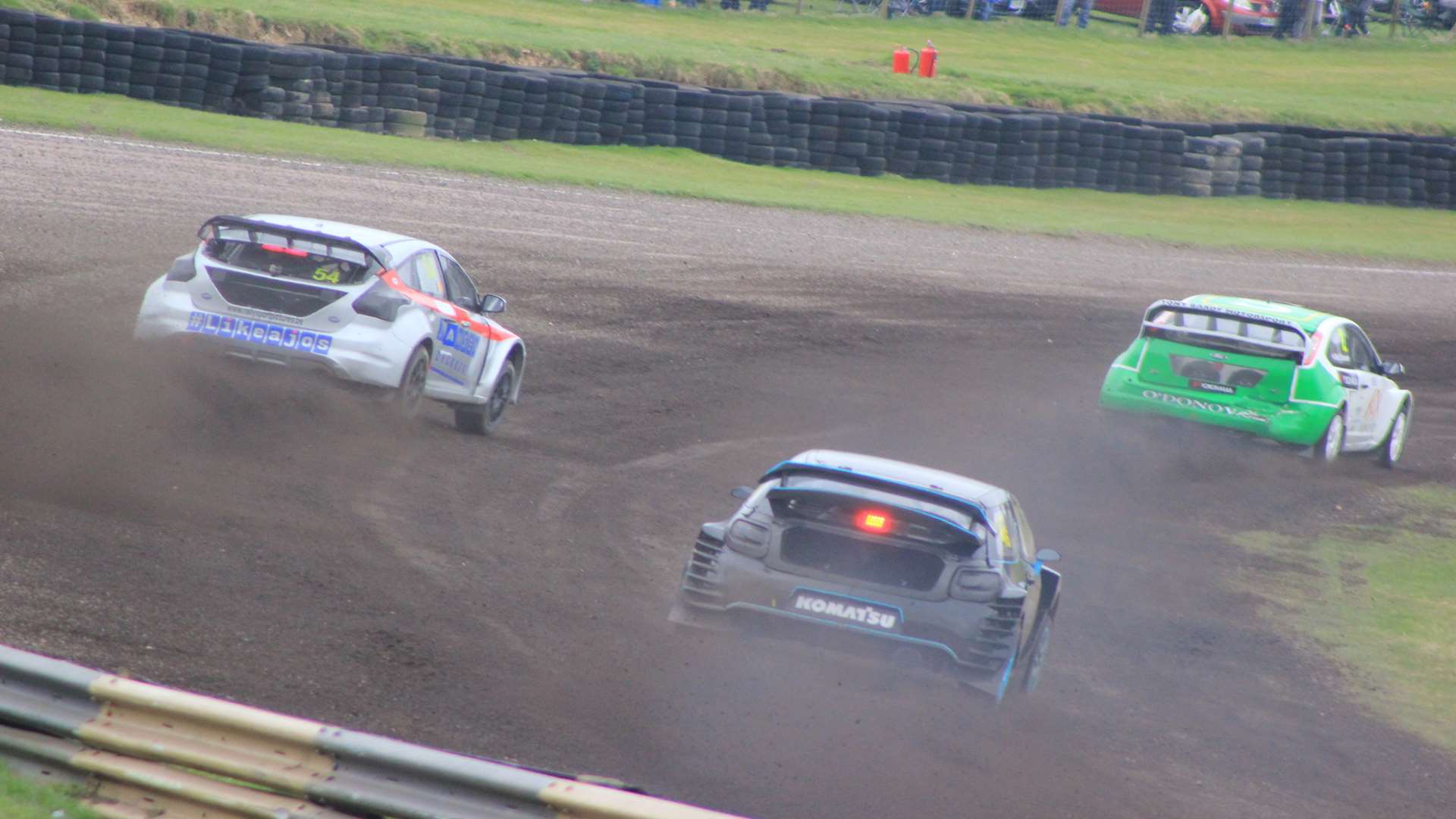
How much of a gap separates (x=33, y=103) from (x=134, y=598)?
18.8 meters

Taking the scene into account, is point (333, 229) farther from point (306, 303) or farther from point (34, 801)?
point (34, 801)

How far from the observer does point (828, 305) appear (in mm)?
19922

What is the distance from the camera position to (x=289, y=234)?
38.7 feet

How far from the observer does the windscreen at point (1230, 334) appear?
15141 mm

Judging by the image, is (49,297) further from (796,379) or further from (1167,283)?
Result: (1167,283)

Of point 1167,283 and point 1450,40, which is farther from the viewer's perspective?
point 1450,40

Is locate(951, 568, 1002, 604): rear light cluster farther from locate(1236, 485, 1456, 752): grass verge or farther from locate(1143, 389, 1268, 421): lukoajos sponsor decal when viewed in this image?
locate(1143, 389, 1268, 421): lukoajos sponsor decal

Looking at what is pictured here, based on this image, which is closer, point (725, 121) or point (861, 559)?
point (861, 559)

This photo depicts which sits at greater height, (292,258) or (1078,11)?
(1078,11)

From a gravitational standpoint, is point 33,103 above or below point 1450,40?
below

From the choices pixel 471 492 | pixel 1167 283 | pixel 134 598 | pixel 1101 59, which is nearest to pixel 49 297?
pixel 471 492

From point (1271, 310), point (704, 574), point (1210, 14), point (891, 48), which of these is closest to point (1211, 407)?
point (1271, 310)

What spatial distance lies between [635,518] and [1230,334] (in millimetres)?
6806

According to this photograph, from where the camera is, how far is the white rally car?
456 inches
